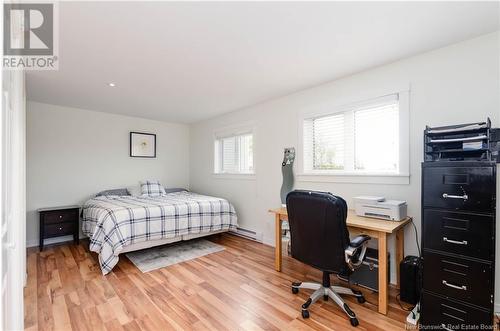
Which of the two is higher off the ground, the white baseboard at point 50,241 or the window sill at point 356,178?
the window sill at point 356,178

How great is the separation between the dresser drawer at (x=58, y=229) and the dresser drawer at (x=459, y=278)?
4581 mm

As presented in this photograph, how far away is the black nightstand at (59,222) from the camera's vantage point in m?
3.56

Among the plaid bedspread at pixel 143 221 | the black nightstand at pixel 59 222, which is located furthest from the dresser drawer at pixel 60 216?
the plaid bedspread at pixel 143 221

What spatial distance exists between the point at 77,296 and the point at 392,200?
10.4 ft

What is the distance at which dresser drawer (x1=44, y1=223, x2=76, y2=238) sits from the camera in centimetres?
359

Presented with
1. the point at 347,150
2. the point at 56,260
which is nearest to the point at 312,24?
the point at 347,150

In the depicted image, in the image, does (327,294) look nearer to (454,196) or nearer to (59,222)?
(454,196)

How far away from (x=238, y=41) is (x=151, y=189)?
3.43m

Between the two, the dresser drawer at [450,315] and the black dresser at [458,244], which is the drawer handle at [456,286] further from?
the dresser drawer at [450,315]

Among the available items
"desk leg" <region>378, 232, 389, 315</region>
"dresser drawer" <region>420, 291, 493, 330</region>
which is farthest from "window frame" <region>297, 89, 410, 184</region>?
"dresser drawer" <region>420, 291, 493, 330</region>

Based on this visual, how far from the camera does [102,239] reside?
2.88 m

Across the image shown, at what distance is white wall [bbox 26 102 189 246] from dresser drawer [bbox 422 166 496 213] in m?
4.75

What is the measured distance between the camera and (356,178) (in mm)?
2785

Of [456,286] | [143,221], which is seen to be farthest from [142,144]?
[456,286]
